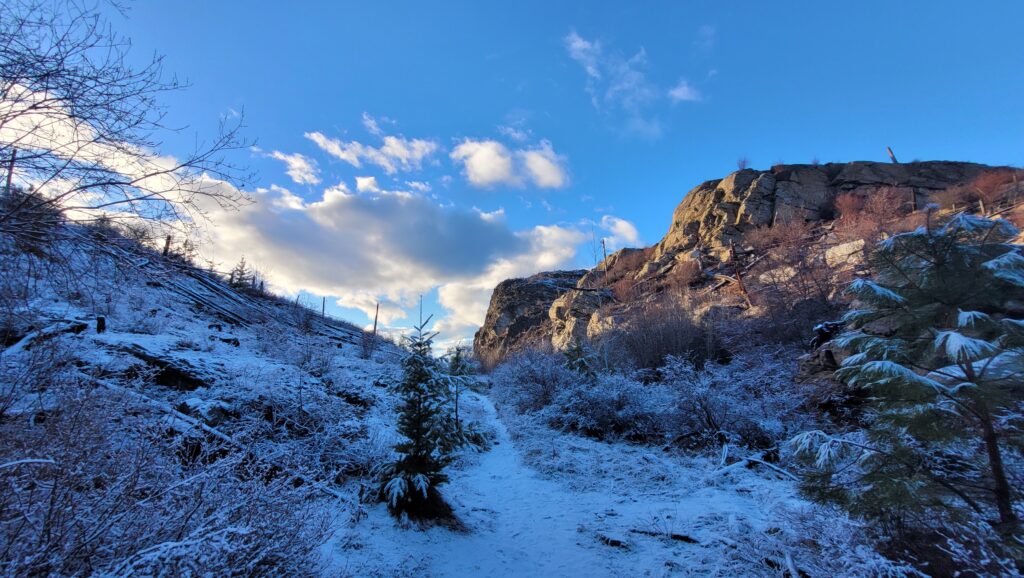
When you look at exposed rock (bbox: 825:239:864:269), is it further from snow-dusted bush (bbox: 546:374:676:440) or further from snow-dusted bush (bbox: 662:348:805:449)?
snow-dusted bush (bbox: 546:374:676:440)

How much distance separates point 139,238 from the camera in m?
3.25

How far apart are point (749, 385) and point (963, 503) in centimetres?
855

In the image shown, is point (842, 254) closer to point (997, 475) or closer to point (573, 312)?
point (573, 312)

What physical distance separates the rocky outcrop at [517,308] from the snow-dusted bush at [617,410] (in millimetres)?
29788

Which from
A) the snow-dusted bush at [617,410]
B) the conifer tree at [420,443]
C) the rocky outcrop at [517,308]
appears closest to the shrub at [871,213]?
the snow-dusted bush at [617,410]

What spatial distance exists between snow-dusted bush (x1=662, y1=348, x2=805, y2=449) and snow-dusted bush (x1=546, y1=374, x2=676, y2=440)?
571mm

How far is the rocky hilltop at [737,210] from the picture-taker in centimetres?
3159

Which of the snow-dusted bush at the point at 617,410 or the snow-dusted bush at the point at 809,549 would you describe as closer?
the snow-dusted bush at the point at 809,549

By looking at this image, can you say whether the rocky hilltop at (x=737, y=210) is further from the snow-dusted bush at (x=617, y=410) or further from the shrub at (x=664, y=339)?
the snow-dusted bush at (x=617, y=410)

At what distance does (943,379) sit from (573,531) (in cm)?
461

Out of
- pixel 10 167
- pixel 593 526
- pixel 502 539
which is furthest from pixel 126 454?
pixel 593 526

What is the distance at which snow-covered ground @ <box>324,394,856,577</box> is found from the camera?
14.7ft

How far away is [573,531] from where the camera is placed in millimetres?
5660

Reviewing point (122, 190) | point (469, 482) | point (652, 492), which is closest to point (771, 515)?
point (652, 492)
